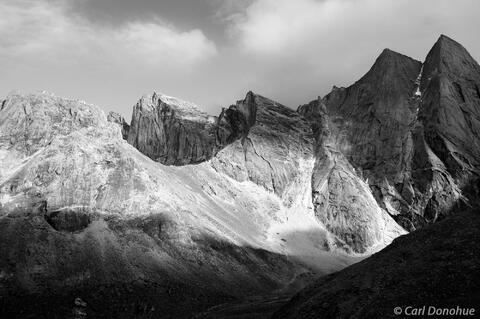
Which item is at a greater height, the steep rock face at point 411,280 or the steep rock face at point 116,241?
the steep rock face at point 116,241

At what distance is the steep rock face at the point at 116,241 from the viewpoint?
106 metres

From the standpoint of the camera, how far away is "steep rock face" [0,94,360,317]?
106 m

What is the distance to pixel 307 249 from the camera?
198 meters

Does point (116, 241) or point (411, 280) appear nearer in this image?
point (411, 280)

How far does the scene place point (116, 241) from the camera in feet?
417

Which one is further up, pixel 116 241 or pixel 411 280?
pixel 116 241

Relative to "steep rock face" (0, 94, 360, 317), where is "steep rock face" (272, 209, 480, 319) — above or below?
below

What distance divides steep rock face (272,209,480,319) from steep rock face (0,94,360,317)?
5284 centimetres

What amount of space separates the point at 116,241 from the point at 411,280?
89271 mm

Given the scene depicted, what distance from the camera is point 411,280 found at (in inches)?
2023

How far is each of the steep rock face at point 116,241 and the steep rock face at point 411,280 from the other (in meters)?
52.8

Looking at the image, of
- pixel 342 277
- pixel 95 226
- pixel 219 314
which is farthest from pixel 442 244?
pixel 95 226

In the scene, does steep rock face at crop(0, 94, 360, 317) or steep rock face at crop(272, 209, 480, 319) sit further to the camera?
steep rock face at crop(0, 94, 360, 317)

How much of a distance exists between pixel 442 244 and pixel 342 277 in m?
13.2
